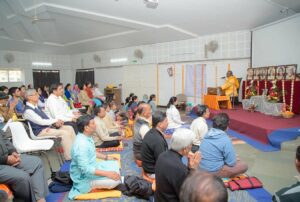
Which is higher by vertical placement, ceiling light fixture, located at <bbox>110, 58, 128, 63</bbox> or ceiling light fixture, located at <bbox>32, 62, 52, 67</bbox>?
ceiling light fixture, located at <bbox>110, 58, 128, 63</bbox>

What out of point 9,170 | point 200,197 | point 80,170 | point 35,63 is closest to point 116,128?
point 80,170

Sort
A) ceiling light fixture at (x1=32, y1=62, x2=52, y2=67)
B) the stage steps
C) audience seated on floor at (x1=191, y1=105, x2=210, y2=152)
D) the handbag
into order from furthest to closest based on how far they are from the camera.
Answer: ceiling light fixture at (x1=32, y1=62, x2=52, y2=67) → the stage steps → audience seated on floor at (x1=191, y1=105, x2=210, y2=152) → the handbag

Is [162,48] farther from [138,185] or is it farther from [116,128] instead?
[138,185]

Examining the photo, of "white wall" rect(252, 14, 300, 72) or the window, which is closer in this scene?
"white wall" rect(252, 14, 300, 72)

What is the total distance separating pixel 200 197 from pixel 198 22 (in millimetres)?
6868

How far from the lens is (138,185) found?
236cm

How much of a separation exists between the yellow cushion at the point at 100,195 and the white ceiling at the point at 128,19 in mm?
5051

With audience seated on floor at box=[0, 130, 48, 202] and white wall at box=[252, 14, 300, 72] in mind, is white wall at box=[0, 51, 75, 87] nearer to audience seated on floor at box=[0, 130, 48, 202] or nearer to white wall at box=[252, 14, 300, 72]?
audience seated on floor at box=[0, 130, 48, 202]

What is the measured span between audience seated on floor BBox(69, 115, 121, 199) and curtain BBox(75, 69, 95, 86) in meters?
9.91

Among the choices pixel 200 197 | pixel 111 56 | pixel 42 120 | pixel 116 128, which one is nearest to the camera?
pixel 200 197

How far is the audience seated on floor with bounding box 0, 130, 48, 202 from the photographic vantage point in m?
1.95

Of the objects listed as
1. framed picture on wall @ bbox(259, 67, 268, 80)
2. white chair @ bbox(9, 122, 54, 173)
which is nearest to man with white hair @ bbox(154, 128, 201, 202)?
white chair @ bbox(9, 122, 54, 173)

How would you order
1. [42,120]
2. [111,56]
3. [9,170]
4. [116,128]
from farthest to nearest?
1. [111,56]
2. [116,128]
3. [42,120]
4. [9,170]

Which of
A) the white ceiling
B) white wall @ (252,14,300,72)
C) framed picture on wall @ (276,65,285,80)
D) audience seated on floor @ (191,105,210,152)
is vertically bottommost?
audience seated on floor @ (191,105,210,152)
